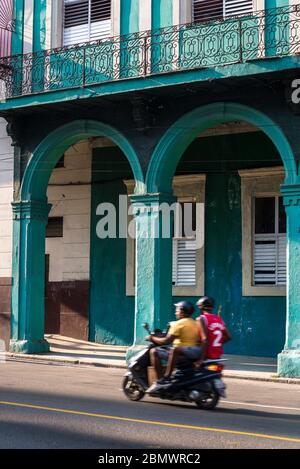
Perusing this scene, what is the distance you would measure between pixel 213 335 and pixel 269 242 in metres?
8.60

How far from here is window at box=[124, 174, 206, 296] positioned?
20.5m

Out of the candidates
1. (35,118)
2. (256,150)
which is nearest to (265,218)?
(256,150)

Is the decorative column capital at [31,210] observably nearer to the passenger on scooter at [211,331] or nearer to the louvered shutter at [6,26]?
the louvered shutter at [6,26]

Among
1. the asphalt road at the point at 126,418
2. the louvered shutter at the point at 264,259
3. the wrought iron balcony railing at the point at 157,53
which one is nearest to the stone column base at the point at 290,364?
the asphalt road at the point at 126,418

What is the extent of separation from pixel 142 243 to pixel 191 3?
5481 millimetres

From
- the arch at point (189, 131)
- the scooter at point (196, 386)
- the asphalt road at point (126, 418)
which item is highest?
the arch at point (189, 131)

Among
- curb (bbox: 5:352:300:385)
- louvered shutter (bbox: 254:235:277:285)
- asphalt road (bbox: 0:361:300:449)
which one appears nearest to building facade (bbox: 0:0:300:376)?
louvered shutter (bbox: 254:235:277:285)

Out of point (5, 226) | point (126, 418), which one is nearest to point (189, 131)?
point (5, 226)

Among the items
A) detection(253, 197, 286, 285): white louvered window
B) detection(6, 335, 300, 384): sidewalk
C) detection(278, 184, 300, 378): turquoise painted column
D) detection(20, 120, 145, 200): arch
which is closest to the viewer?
detection(278, 184, 300, 378): turquoise painted column

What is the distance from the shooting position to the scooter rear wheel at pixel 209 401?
10932 mm

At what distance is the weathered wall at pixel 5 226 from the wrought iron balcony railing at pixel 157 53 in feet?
4.83

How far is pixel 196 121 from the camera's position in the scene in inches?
697

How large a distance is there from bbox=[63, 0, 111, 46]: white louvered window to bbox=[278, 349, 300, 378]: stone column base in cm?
860

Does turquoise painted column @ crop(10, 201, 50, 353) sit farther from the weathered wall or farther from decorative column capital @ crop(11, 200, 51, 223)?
the weathered wall
